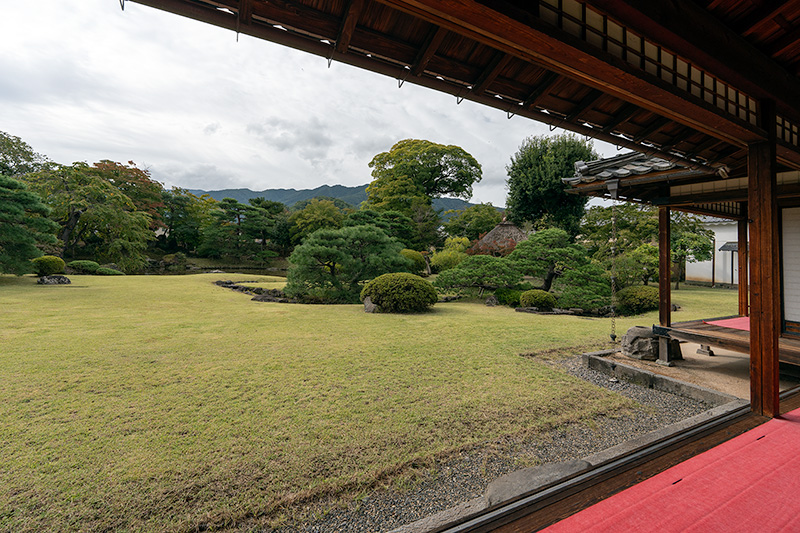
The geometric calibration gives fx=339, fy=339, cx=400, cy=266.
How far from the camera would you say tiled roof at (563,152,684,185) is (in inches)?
143

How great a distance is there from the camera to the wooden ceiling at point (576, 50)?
4.30ft

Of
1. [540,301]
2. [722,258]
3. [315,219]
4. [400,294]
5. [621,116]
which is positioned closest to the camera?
[621,116]

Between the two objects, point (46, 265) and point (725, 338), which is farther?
point (46, 265)

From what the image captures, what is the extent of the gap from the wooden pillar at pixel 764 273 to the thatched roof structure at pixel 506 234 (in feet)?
42.3

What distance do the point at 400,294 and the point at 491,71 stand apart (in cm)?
575

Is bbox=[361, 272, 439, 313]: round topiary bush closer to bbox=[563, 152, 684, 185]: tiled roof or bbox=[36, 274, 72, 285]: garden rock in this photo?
bbox=[563, 152, 684, 185]: tiled roof

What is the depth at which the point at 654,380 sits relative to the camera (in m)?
3.31

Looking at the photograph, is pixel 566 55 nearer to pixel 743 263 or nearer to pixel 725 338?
pixel 725 338

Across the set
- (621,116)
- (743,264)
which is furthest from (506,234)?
(621,116)

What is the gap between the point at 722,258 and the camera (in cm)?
1421

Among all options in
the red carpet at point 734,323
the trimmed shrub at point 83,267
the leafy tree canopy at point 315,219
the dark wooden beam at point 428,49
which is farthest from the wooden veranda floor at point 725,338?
the trimmed shrub at point 83,267

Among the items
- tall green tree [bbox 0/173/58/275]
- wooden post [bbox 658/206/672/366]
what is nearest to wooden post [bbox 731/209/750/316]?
wooden post [bbox 658/206/672/366]

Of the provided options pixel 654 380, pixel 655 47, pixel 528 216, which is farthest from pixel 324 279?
pixel 528 216

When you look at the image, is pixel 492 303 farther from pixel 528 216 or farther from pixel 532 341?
pixel 528 216
